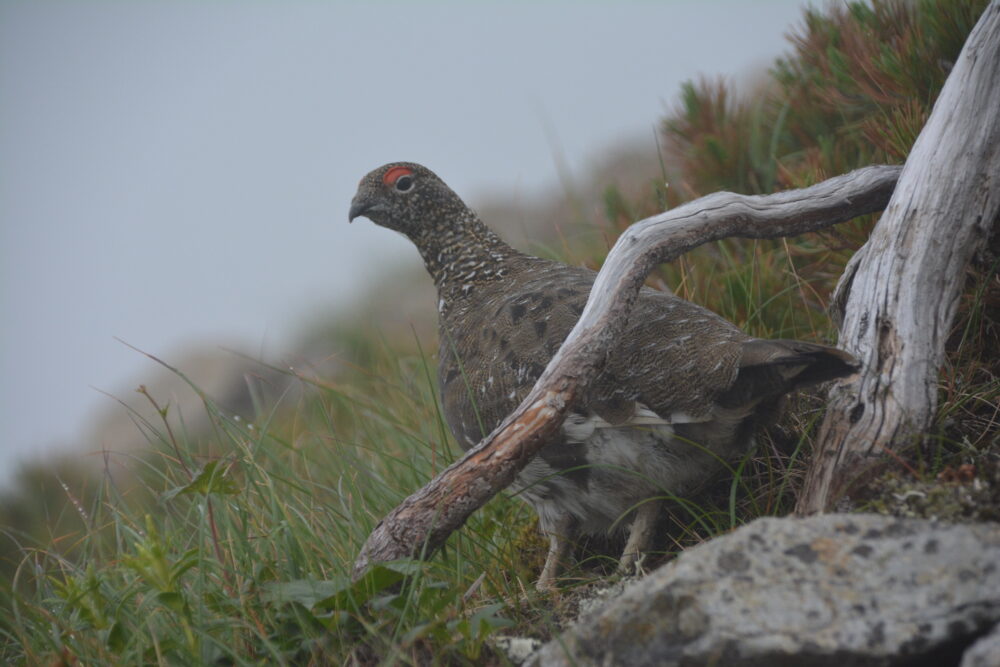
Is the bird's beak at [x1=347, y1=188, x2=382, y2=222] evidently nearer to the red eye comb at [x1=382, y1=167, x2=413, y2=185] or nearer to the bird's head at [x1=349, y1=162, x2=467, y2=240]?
the bird's head at [x1=349, y1=162, x2=467, y2=240]

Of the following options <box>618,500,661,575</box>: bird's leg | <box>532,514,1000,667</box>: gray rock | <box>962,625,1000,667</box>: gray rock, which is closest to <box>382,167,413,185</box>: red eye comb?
<box>618,500,661,575</box>: bird's leg

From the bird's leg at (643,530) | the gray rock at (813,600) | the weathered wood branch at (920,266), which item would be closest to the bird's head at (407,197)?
the bird's leg at (643,530)

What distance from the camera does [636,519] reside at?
2959 millimetres

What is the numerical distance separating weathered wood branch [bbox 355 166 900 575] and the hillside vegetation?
16 cm

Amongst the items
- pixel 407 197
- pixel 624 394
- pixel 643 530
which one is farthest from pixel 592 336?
pixel 407 197

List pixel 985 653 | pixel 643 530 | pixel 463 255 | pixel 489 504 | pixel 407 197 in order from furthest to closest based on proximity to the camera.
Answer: pixel 407 197 → pixel 463 255 → pixel 489 504 → pixel 643 530 → pixel 985 653

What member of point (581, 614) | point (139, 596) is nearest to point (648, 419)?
point (581, 614)

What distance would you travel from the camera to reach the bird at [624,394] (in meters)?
2.56

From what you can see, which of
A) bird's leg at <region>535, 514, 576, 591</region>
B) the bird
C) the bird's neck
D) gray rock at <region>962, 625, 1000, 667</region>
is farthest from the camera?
the bird's neck

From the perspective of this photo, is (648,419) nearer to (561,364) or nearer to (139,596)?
(561,364)

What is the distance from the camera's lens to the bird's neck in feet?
12.3

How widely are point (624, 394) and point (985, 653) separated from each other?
132 centimetres

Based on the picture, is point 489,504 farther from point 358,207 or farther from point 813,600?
point 813,600

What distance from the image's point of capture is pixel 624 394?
268 cm
